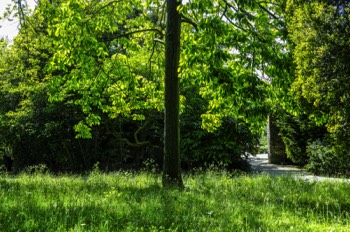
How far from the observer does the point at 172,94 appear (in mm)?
8375

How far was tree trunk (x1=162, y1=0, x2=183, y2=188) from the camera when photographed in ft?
27.3

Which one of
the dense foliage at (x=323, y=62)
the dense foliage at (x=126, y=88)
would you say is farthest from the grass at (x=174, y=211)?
the dense foliage at (x=126, y=88)

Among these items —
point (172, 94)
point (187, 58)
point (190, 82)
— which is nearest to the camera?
point (187, 58)

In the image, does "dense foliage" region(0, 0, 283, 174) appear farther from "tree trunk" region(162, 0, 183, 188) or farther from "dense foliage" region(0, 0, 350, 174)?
"tree trunk" region(162, 0, 183, 188)

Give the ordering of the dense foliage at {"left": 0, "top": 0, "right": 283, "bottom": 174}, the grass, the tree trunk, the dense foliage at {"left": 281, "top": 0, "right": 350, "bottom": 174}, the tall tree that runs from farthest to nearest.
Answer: the tree trunk, the dense foliage at {"left": 0, "top": 0, "right": 283, "bottom": 174}, the dense foliage at {"left": 281, "top": 0, "right": 350, "bottom": 174}, the tall tree, the grass

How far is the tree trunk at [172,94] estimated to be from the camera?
8.33 m

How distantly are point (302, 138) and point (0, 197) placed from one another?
13323 mm

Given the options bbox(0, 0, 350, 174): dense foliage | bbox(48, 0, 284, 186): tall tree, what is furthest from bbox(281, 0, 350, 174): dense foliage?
bbox(48, 0, 284, 186): tall tree

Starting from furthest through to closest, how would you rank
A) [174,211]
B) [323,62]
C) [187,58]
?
[323,62], [187,58], [174,211]

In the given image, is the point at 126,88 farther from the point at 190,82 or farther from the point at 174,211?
the point at 174,211

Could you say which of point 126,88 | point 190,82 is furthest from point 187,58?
point 126,88

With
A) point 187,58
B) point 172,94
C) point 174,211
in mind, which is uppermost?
point 187,58

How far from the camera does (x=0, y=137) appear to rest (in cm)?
1438

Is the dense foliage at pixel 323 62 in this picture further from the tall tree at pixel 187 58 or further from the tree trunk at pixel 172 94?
the tree trunk at pixel 172 94
